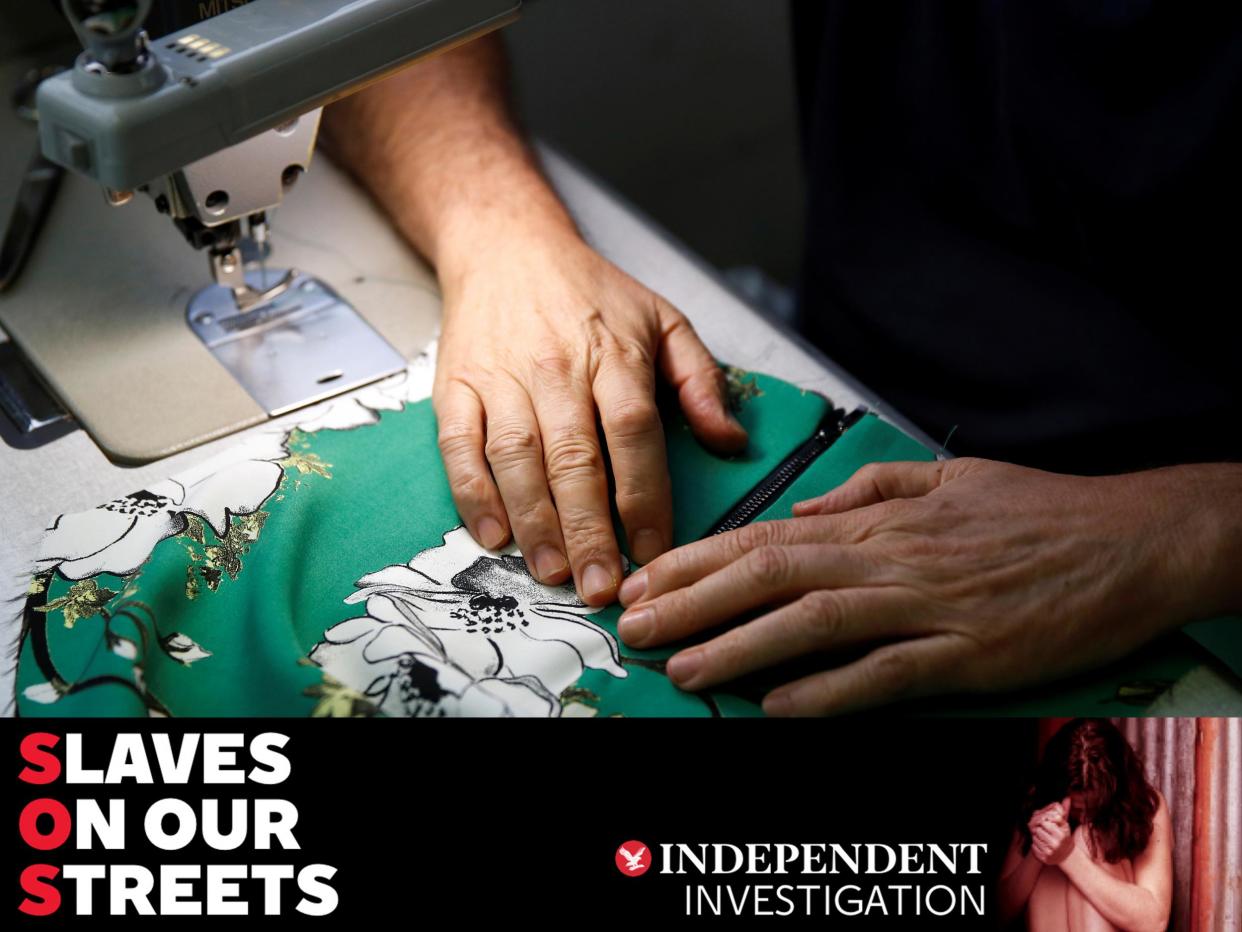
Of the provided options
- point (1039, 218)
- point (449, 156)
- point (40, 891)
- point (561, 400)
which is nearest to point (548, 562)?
point (561, 400)

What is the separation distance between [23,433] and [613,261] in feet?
1.82

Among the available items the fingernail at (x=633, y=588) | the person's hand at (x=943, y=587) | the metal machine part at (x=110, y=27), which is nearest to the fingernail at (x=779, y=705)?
the person's hand at (x=943, y=587)

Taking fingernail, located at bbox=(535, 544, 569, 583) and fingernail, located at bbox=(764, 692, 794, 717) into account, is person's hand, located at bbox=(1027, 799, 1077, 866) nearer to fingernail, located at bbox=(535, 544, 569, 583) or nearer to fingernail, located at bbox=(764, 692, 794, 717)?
fingernail, located at bbox=(764, 692, 794, 717)

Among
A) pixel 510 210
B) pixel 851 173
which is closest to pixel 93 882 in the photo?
pixel 510 210

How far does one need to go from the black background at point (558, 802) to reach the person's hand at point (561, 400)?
142 millimetres

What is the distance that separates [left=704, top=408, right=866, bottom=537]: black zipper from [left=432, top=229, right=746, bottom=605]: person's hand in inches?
1.6

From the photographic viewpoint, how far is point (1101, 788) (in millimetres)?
791

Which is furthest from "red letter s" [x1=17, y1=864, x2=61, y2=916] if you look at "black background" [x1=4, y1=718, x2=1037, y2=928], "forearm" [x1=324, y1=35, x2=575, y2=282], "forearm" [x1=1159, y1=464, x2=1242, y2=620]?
"forearm" [x1=1159, y1=464, x2=1242, y2=620]

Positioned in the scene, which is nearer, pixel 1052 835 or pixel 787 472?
pixel 1052 835

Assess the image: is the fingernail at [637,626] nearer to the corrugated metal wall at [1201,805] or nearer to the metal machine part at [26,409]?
the corrugated metal wall at [1201,805]

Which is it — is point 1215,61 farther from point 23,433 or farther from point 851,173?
point 23,433

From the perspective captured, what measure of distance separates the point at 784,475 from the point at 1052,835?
1.09 ft

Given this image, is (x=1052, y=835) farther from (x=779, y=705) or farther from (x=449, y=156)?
(x=449, y=156)

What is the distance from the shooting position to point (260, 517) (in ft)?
2.92
